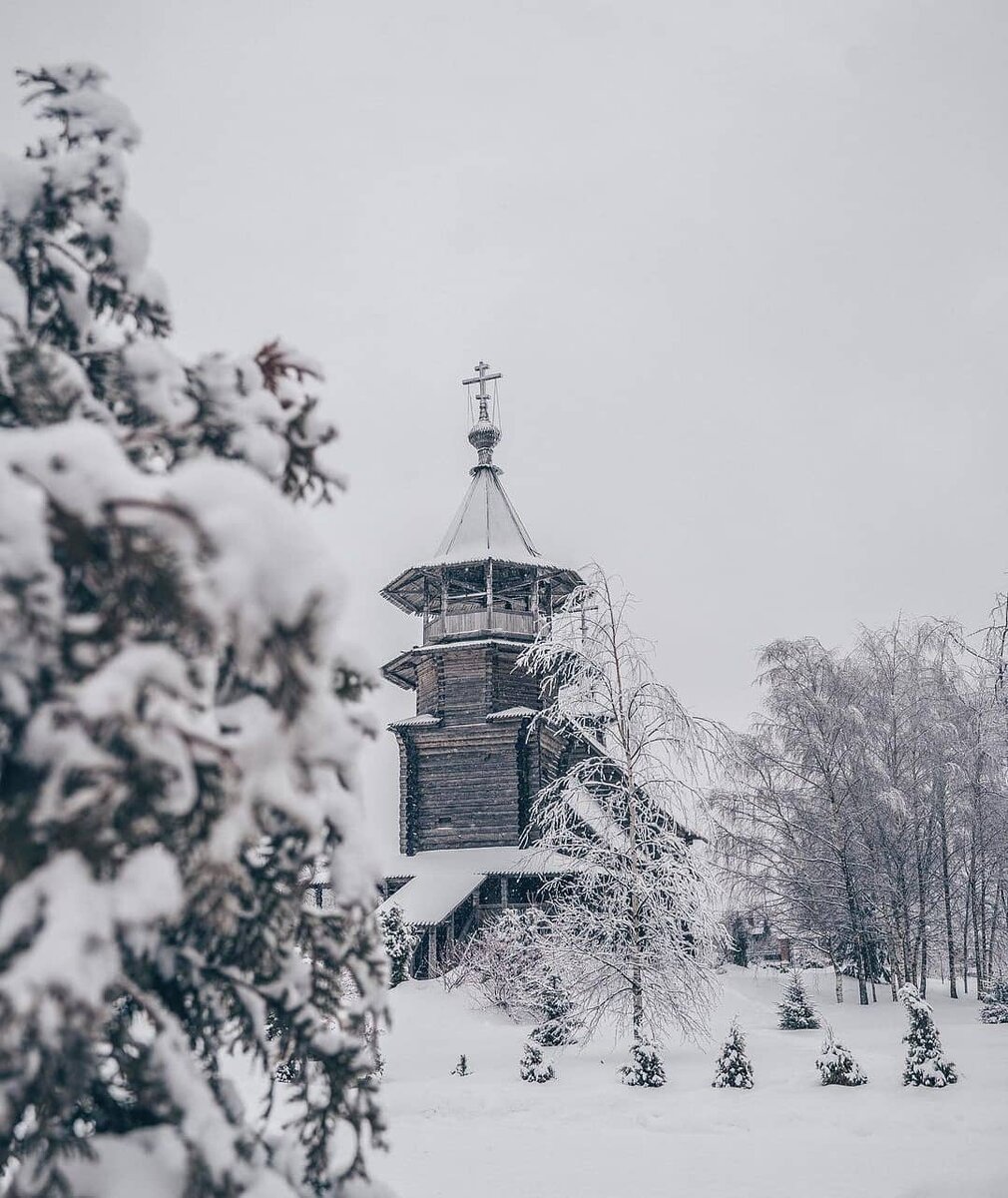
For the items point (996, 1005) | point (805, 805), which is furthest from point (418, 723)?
point (996, 1005)

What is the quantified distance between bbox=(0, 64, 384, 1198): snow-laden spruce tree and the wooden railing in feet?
73.9

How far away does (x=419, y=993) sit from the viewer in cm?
2108

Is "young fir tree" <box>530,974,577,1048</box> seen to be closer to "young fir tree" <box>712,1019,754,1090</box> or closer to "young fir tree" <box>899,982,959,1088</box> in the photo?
"young fir tree" <box>712,1019,754,1090</box>

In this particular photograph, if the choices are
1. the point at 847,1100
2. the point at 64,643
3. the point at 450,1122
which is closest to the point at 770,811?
the point at 847,1100

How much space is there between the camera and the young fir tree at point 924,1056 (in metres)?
11.6

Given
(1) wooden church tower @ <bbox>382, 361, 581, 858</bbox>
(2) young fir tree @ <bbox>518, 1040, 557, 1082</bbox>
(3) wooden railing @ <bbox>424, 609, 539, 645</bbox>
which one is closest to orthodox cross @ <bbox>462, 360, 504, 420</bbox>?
(1) wooden church tower @ <bbox>382, 361, 581, 858</bbox>

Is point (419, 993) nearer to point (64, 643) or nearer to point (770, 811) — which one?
point (770, 811)

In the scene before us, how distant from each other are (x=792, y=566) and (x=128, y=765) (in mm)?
80443

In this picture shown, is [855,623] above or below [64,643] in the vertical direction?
above

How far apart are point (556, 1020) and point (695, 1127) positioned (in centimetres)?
478

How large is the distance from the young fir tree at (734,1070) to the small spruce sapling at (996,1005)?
1034cm

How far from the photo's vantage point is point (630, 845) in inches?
563

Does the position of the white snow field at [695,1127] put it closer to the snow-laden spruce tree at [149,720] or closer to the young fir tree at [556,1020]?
the young fir tree at [556,1020]

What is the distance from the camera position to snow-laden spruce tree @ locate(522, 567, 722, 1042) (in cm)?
1373
